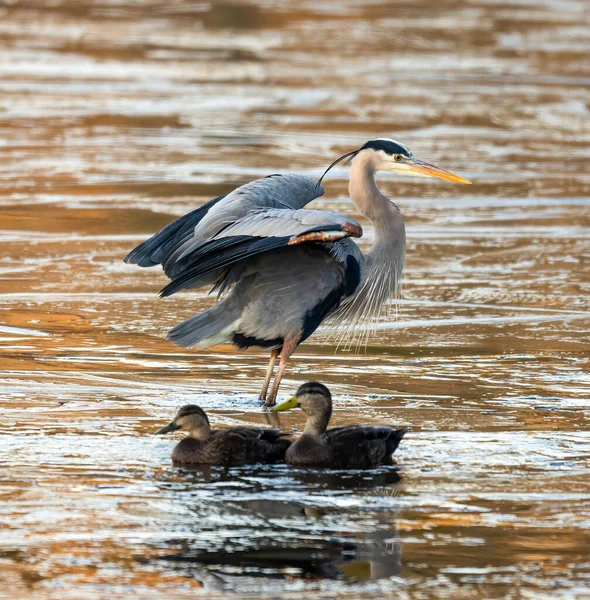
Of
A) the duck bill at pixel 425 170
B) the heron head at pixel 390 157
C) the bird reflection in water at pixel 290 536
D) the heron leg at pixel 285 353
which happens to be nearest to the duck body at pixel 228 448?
the bird reflection in water at pixel 290 536

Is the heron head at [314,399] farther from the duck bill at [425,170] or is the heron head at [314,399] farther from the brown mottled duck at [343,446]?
the duck bill at [425,170]

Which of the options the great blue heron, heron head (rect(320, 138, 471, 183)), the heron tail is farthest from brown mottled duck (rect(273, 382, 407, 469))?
heron head (rect(320, 138, 471, 183))

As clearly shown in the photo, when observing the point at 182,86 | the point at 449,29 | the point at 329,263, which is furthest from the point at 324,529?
the point at 449,29

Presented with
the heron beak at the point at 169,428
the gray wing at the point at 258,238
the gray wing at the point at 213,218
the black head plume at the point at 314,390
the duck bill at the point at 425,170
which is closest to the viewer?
the heron beak at the point at 169,428

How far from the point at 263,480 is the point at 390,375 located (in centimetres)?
259

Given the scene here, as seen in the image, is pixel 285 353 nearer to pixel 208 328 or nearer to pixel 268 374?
pixel 268 374

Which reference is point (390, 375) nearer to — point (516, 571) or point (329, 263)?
point (329, 263)

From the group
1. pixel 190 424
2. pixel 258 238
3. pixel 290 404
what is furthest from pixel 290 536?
pixel 258 238

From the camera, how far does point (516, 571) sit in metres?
6.24

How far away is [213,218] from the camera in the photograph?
30.6ft

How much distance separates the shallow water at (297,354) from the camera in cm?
641

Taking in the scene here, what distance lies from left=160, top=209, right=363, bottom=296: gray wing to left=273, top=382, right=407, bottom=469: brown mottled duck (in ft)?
4.03

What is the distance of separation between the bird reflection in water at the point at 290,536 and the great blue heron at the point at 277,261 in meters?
1.74

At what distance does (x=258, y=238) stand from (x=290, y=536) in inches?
104
